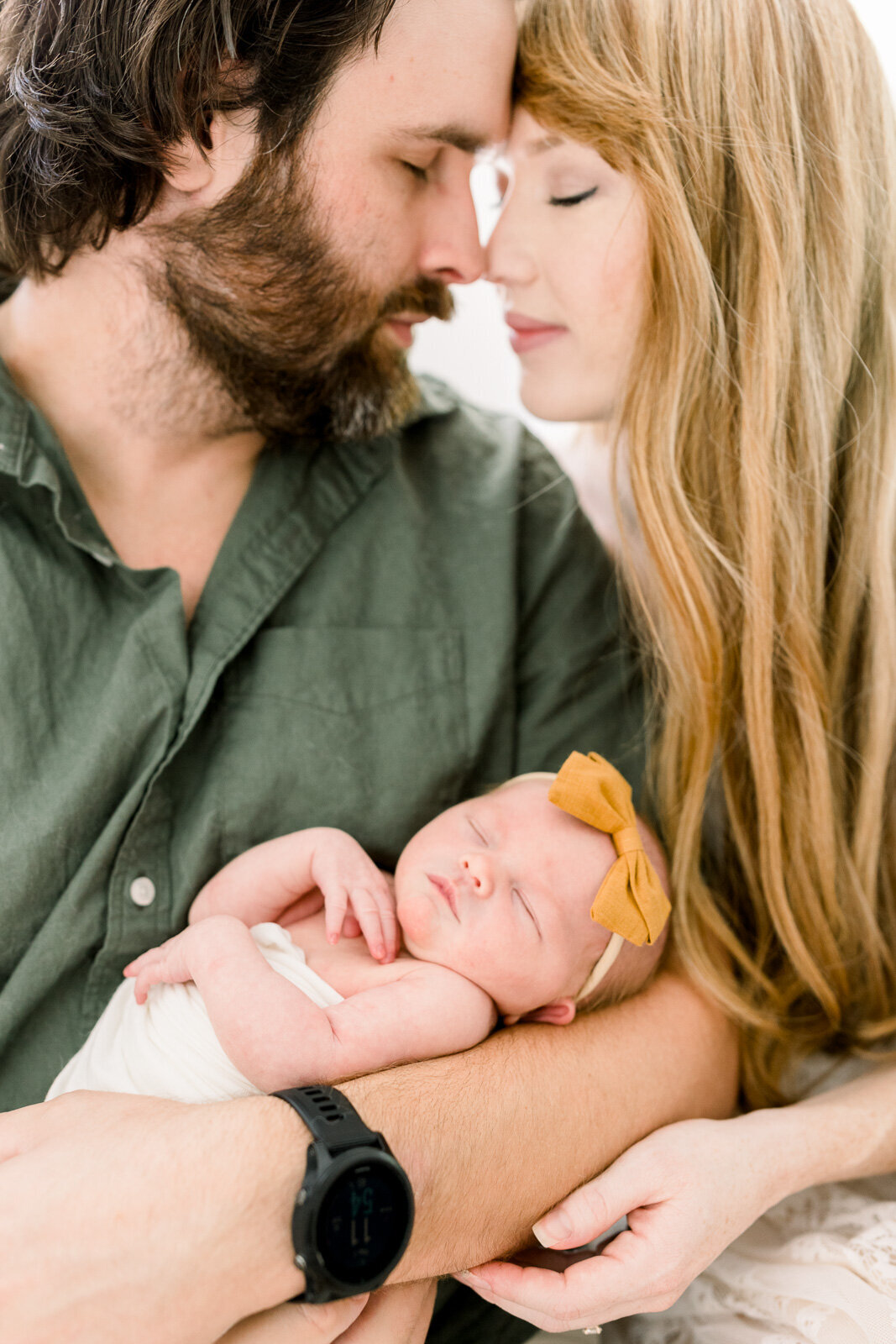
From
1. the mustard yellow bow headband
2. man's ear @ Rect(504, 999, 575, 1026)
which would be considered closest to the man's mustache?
the mustard yellow bow headband

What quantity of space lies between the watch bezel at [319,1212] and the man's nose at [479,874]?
401mm

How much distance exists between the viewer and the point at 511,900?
1.49 m

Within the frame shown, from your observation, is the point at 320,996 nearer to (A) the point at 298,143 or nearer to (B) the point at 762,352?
(B) the point at 762,352

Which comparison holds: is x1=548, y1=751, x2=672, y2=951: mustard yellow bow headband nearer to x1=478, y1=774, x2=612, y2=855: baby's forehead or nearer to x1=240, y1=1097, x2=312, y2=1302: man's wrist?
x1=478, y1=774, x2=612, y2=855: baby's forehead

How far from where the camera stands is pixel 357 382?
74.3 inches

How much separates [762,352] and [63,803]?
1.23 meters

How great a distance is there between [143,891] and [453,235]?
1172 mm

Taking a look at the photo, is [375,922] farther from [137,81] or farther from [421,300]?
[137,81]

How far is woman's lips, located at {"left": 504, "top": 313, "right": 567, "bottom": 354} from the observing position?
5.91ft

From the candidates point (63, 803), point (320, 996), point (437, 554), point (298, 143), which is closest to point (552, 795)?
point (320, 996)

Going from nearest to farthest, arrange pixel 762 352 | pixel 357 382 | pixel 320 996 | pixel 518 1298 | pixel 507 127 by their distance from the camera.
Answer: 1. pixel 518 1298
2. pixel 320 996
3. pixel 762 352
4. pixel 507 127
5. pixel 357 382

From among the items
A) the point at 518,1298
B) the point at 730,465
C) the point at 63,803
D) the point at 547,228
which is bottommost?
the point at 518,1298

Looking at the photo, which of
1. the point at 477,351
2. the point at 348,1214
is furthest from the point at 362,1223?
the point at 477,351

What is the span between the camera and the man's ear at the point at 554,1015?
1548 mm
